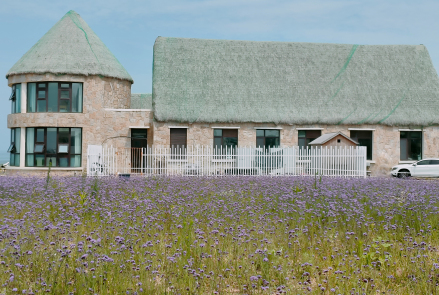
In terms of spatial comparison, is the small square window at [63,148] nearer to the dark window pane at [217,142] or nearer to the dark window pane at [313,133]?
the dark window pane at [217,142]

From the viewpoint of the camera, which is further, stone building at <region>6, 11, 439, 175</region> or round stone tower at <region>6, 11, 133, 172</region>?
stone building at <region>6, 11, 439, 175</region>

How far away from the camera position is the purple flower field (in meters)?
5.56

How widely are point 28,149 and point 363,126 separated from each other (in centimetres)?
1880

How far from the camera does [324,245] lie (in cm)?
743

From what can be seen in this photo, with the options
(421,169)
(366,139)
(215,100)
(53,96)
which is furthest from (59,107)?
(421,169)

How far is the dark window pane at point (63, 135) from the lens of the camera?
25297 mm

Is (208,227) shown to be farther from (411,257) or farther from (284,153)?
(284,153)

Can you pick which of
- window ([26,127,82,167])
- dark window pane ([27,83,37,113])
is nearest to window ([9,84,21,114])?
dark window pane ([27,83,37,113])

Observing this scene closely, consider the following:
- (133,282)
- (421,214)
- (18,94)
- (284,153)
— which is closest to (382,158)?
(284,153)

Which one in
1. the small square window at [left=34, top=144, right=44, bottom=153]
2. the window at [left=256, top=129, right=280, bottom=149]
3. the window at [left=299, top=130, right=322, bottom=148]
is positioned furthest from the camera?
the window at [left=299, top=130, right=322, bottom=148]

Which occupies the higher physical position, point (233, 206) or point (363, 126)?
point (363, 126)

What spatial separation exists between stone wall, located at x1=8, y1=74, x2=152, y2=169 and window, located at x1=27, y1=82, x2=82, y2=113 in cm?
33

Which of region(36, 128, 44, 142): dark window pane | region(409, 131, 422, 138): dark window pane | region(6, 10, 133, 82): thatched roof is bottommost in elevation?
region(36, 128, 44, 142): dark window pane

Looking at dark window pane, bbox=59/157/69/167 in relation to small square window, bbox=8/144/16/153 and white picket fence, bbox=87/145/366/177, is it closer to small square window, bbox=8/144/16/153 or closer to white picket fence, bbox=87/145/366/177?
white picket fence, bbox=87/145/366/177
